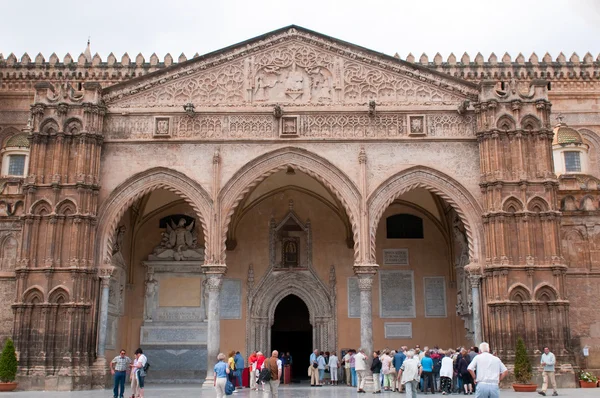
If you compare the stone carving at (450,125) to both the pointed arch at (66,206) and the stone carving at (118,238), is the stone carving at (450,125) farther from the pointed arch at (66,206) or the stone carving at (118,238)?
the pointed arch at (66,206)

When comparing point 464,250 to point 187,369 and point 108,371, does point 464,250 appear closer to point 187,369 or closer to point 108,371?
point 187,369

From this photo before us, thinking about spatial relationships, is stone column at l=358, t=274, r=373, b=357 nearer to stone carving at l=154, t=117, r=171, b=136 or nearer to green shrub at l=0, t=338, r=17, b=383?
stone carving at l=154, t=117, r=171, b=136

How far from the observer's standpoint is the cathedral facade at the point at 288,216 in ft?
65.6

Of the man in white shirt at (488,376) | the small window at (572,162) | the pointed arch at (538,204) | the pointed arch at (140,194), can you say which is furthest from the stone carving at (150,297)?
the small window at (572,162)

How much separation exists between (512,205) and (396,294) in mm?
6251

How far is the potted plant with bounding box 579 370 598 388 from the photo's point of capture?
19.7 m

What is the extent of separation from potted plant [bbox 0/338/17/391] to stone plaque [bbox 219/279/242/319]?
25.2 feet

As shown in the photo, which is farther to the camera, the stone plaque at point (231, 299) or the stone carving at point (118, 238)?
the stone plaque at point (231, 299)

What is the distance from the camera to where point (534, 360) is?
1930 centimetres

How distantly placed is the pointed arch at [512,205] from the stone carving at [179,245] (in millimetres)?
11040

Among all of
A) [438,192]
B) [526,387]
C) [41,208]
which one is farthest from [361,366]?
[41,208]

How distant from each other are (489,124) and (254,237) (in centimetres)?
957

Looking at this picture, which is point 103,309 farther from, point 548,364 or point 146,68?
point 146,68

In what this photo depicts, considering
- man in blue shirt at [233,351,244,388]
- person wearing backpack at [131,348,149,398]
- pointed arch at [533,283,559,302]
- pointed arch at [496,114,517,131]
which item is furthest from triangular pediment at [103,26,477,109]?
person wearing backpack at [131,348,149,398]
